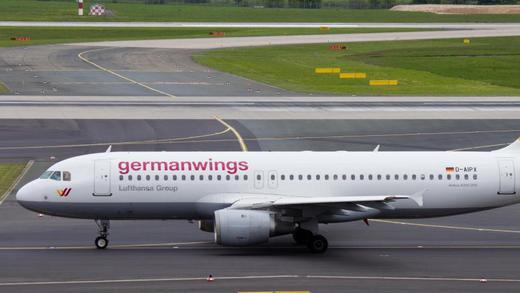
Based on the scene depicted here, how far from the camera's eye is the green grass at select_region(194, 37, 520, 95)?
3723 inches

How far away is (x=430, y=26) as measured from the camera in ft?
603

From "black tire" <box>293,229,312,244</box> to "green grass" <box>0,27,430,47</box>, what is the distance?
10875 cm

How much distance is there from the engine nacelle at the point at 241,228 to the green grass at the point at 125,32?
4333 inches

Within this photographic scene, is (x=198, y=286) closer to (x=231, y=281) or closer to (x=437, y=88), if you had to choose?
(x=231, y=281)

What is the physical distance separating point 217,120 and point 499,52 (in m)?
64.7

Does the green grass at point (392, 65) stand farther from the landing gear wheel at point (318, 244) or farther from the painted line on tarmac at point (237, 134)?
the landing gear wheel at point (318, 244)

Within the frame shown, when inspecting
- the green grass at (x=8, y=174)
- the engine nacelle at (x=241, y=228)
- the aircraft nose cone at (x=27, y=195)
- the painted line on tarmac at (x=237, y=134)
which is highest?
the aircraft nose cone at (x=27, y=195)

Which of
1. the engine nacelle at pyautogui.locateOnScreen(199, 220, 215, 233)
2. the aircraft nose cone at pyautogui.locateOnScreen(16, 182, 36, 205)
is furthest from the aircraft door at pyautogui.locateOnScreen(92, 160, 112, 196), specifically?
the engine nacelle at pyautogui.locateOnScreen(199, 220, 215, 233)

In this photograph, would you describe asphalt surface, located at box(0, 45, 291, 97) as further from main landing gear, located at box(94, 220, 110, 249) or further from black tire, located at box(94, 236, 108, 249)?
black tire, located at box(94, 236, 108, 249)

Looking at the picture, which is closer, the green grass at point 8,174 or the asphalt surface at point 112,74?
the green grass at point 8,174

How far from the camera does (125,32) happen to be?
162625mm

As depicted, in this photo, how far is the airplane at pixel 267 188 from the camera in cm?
3700

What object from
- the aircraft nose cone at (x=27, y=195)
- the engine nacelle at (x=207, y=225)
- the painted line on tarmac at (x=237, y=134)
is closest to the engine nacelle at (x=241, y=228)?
the engine nacelle at (x=207, y=225)

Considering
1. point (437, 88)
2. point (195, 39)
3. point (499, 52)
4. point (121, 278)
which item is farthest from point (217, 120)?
point (195, 39)
